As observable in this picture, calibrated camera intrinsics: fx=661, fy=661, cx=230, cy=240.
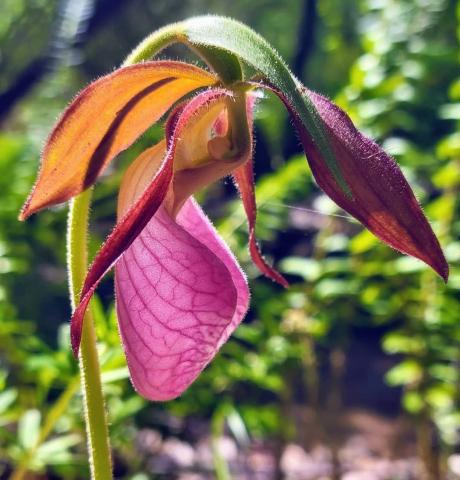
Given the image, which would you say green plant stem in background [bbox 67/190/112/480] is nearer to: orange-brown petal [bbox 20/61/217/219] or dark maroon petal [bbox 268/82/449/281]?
orange-brown petal [bbox 20/61/217/219]

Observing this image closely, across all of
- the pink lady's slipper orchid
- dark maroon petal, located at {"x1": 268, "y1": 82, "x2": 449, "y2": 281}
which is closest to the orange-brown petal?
the pink lady's slipper orchid

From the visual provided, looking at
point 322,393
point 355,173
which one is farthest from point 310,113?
point 322,393

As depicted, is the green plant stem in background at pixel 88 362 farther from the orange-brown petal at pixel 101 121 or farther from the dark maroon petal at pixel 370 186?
the dark maroon petal at pixel 370 186

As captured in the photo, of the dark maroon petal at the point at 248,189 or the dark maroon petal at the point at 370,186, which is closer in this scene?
the dark maroon petal at the point at 370,186

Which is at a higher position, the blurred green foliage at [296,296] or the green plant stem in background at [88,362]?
the green plant stem in background at [88,362]

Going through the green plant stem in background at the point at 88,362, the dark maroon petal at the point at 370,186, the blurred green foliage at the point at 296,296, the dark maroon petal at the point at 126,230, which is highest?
the dark maroon petal at the point at 370,186

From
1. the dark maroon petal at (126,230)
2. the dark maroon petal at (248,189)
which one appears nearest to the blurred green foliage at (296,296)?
the dark maroon petal at (248,189)

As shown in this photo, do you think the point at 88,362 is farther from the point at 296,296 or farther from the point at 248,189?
the point at 296,296

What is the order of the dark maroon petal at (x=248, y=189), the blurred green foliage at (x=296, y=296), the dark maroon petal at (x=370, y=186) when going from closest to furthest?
the dark maroon petal at (x=370, y=186) < the dark maroon petal at (x=248, y=189) < the blurred green foliage at (x=296, y=296)
